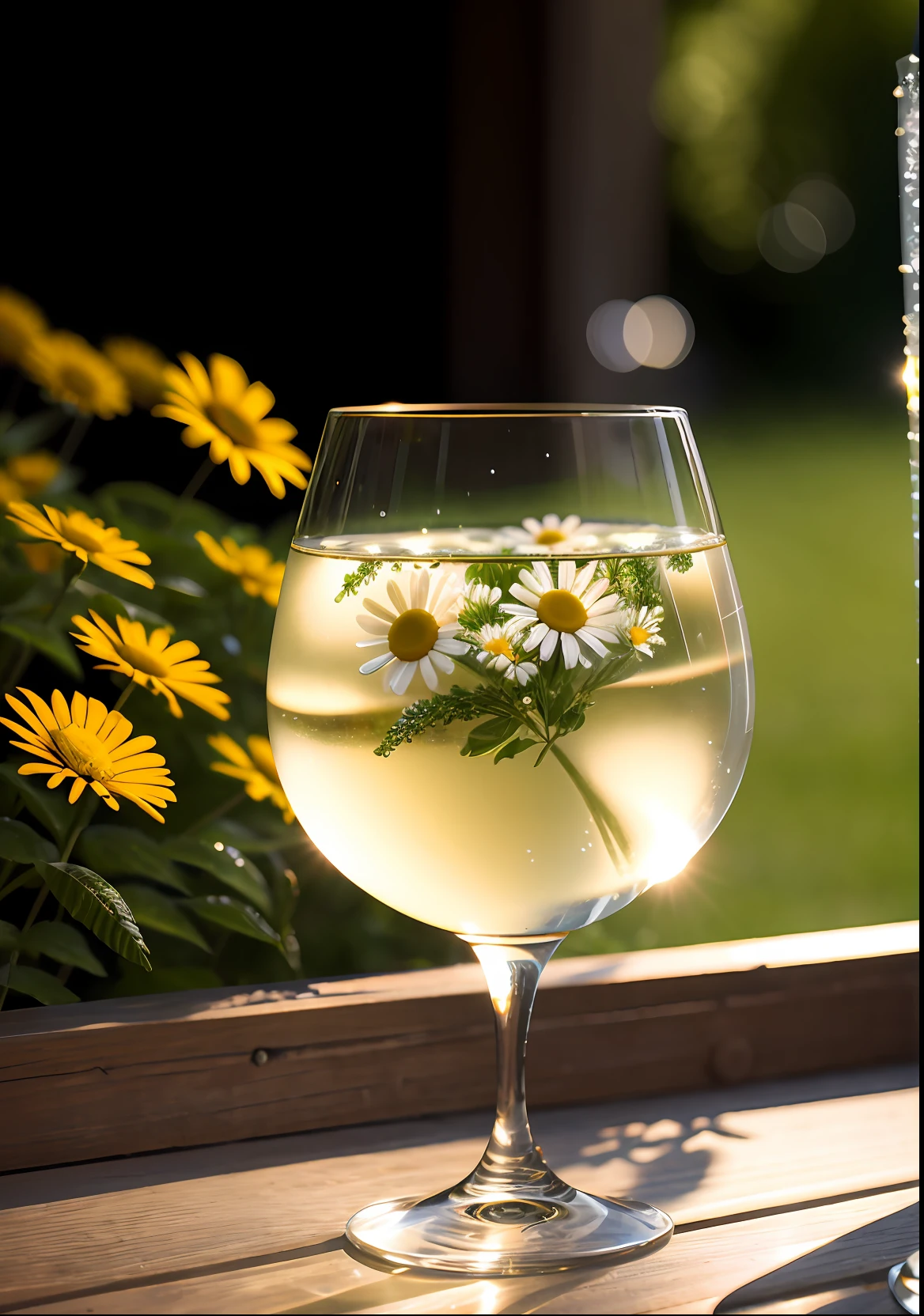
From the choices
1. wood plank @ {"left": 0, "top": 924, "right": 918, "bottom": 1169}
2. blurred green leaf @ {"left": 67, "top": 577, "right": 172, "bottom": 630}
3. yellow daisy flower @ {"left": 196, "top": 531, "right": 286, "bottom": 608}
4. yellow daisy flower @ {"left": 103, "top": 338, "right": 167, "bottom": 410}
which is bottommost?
wood plank @ {"left": 0, "top": 924, "right": 918, "bottom": 1169}

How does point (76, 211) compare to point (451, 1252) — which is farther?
point (76, 211)

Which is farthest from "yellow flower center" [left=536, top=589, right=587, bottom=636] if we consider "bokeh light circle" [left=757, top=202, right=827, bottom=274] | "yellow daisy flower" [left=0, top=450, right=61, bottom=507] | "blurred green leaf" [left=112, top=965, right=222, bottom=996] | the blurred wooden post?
"bokeh light circle" [left=757, top=202, right=827, bottom=274]

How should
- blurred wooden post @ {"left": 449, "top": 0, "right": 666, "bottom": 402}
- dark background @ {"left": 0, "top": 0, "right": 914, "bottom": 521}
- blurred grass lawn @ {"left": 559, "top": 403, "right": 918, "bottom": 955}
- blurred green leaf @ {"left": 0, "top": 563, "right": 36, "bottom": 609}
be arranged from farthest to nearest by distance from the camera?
blurred wooden post @ {"left": 449, "top": 0, "right": 666, "bottom": 402}
dark background @ {"left": 0, "top": 0, "right": 914, "bottom": 521}
blurred grass lawn @ {"left": 559, "top": 403, "right": 918, "bottom": 955}
blurred green leaf @ {"left": 0, "top": 563, "right": 36, "bottom": 609}

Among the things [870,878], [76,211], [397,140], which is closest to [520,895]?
[870,878]

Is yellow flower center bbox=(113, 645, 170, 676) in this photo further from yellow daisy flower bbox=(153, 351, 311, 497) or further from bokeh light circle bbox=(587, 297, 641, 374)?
bokeh light circle bbox=(587, 297, 641, 374)

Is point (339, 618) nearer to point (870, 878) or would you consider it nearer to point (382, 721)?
point (382, 721)

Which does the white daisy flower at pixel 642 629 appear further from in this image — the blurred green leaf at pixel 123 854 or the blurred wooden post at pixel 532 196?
the blurred wooden post at pixel 532 196
